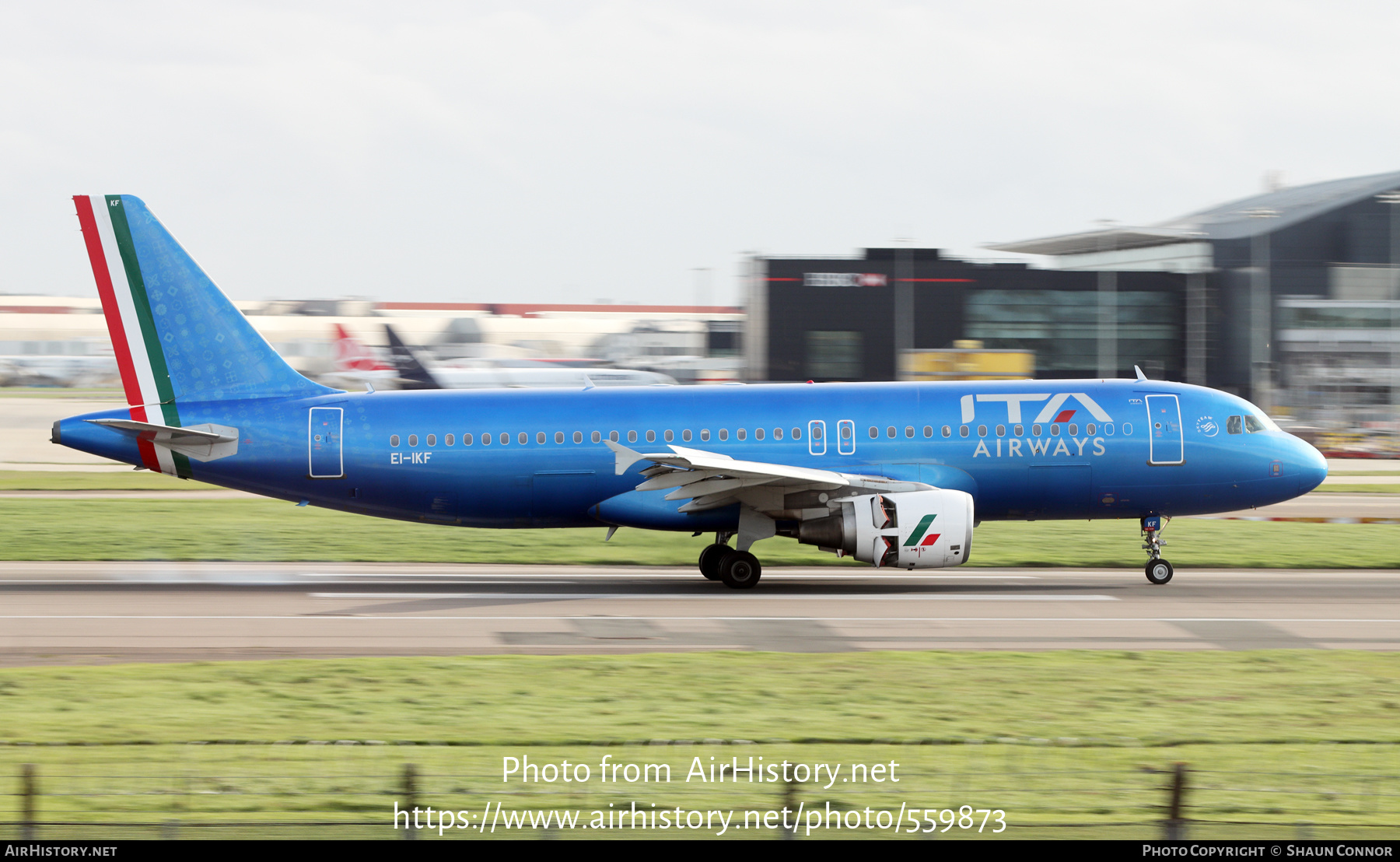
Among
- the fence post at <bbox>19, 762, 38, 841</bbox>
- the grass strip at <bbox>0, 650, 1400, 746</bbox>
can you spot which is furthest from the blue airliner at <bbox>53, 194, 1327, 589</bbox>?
the fence post at <bbox>19, 762, 38, 841</bbox>

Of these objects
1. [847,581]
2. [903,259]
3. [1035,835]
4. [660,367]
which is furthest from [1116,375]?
[1035,835]

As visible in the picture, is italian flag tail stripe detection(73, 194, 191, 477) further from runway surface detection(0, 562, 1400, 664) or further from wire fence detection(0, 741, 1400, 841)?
wire fence detection(0, 741, 1400, 841)

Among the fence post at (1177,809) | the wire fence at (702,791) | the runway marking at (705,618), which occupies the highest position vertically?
the fence post at (1177,809)

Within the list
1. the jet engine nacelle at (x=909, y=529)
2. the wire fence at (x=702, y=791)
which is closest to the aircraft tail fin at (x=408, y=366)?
the jet engine nacelle at (x=909, y=529)

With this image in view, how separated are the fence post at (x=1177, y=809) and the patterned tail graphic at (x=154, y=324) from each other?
67.5ft

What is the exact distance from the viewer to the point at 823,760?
454 inches

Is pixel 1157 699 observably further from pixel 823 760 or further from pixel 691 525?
pixel 691 525

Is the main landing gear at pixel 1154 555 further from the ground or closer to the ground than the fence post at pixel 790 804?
closer to the ground

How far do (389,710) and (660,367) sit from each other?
97.7m

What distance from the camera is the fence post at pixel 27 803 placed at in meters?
7.81

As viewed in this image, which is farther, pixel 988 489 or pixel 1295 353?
pixel 1295 353

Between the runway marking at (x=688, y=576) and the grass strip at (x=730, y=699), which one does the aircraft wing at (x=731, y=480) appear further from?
the grass strip at (x=730, y=699)

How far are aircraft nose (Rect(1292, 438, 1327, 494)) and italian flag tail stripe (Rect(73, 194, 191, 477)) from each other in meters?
21.3

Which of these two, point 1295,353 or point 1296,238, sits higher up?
point 1296,238
